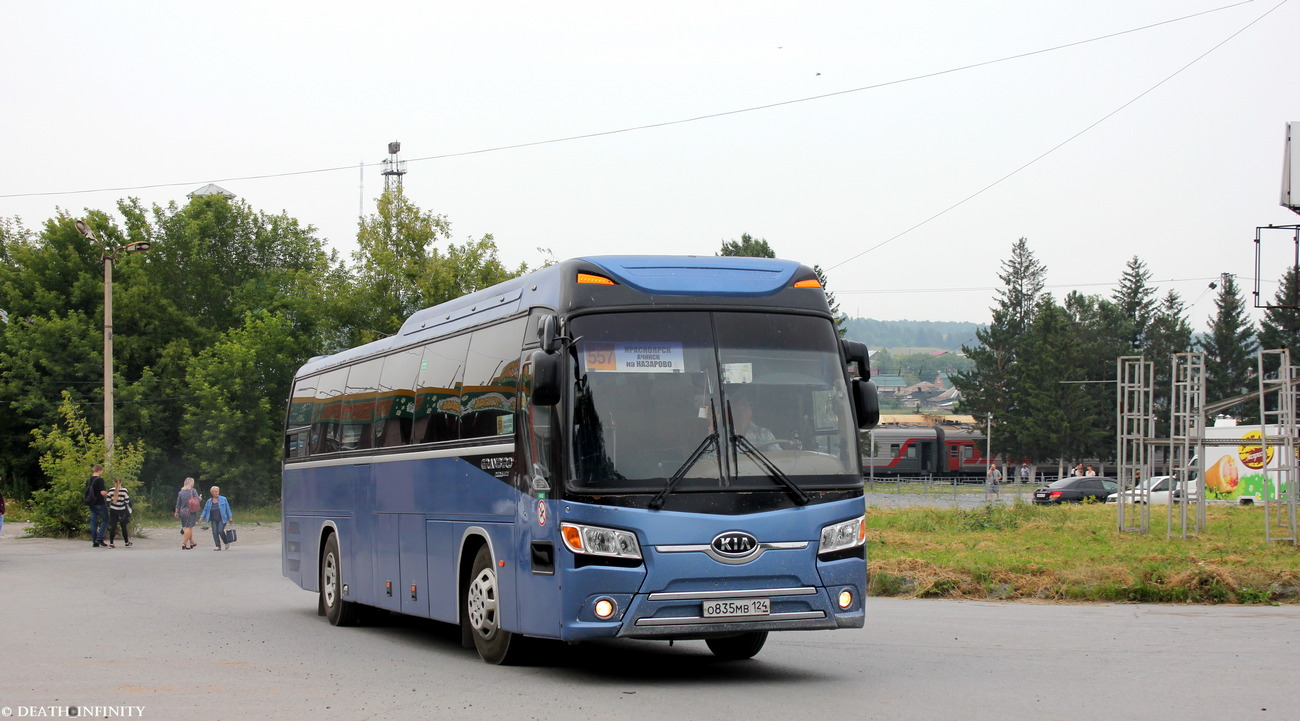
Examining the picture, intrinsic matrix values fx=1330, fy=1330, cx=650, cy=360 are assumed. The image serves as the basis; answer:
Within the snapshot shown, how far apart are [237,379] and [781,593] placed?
163ft

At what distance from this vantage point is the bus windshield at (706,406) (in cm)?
960

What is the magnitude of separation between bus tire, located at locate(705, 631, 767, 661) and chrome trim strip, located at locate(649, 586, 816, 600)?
6.13ft

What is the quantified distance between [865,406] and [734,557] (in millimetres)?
1681

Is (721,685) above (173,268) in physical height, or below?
below

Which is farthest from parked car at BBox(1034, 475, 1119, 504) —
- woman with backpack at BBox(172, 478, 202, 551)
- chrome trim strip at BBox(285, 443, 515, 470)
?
chrome trim strip at BBox(285, 443, 515, 470)

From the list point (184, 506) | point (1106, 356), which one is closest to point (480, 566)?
point (184, 506)

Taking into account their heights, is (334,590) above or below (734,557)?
below

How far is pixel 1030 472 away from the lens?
305 ft

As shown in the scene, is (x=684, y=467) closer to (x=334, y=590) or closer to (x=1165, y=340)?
(x=334, y=590)

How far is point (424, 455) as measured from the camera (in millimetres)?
12789

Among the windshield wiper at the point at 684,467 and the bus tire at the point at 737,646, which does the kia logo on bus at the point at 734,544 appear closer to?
the windshield wiper at the point at 684,467

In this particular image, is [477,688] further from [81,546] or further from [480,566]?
[81,546]

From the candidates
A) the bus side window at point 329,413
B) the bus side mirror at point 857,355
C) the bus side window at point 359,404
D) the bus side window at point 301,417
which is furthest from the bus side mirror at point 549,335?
the bus side window at point 301,417

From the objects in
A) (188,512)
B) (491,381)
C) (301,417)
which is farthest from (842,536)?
(188,512)
